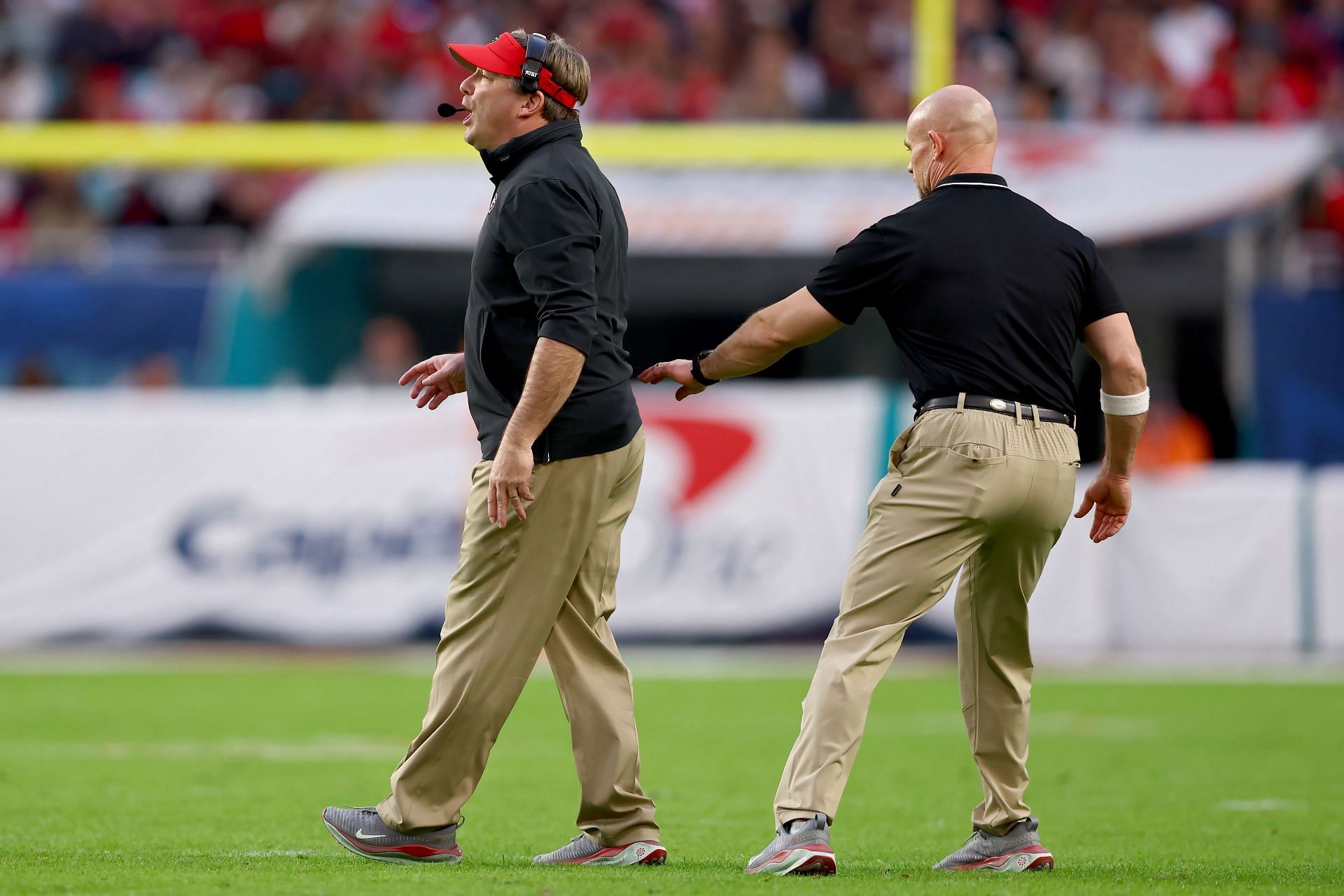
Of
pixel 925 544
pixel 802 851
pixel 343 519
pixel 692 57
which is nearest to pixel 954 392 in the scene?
pixel 925 544

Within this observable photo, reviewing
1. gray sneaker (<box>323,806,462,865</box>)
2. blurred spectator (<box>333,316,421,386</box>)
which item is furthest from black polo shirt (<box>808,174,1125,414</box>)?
blurred spectator (<box>333,316,421,386</box>)

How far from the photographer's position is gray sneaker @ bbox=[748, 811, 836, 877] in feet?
13.6

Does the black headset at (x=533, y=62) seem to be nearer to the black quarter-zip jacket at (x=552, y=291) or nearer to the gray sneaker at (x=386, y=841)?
the black quarter-zip jacket at (x=552, y=291)

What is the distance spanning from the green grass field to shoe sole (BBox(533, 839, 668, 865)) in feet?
0.16

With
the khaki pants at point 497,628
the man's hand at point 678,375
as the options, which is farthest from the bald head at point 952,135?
the khaki pants at point 497,628

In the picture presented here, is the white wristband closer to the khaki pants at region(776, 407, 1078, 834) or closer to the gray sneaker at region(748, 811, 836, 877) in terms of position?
the khaki pants at region(776, 407, 1078, 834)

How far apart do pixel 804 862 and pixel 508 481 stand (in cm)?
109

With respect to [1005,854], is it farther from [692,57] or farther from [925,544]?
[692,57]

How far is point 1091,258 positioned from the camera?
4.43m

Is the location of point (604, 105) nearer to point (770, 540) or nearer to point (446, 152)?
point (446, 152)

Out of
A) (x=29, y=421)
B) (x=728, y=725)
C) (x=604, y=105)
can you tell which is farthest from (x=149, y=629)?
(x=604, y=105)

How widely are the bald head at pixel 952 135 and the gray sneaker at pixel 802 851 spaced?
5.00 feet

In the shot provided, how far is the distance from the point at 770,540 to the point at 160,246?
6.53 meters

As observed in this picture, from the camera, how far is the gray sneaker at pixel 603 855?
14.7ft
